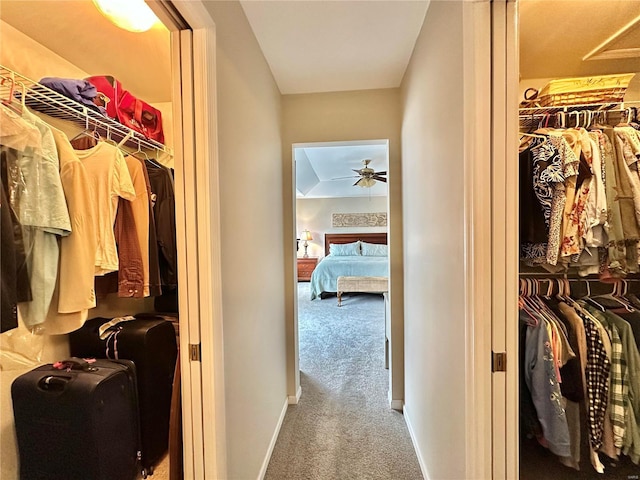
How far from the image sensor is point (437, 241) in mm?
1393

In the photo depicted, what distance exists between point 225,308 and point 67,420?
922 millimetres

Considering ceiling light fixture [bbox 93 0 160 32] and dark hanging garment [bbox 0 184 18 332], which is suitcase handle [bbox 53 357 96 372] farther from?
ceiling light fixture [bbox 93 0 160 32]

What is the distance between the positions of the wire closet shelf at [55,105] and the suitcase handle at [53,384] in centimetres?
119

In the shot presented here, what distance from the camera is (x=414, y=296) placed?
188 centimetres

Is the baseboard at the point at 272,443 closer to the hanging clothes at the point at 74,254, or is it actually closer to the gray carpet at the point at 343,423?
the gray carpet at the point at 343,423

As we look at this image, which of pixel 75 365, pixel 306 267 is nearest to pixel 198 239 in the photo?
pixel 75 365

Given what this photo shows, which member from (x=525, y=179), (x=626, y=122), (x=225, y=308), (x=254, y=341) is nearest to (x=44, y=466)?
(x=254, y=341)

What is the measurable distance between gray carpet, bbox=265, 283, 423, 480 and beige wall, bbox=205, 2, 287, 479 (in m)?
0.20

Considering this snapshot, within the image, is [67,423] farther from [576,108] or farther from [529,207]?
[576,108]

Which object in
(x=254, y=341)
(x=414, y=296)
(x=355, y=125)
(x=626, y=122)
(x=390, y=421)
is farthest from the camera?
(x=355, y=125)

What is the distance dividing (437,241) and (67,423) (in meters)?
1.87

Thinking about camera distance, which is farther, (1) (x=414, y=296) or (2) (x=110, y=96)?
(1) (x=414, y=296)

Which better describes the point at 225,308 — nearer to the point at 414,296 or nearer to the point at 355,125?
the point at 414,296

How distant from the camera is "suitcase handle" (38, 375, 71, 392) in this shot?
1.34 metres
